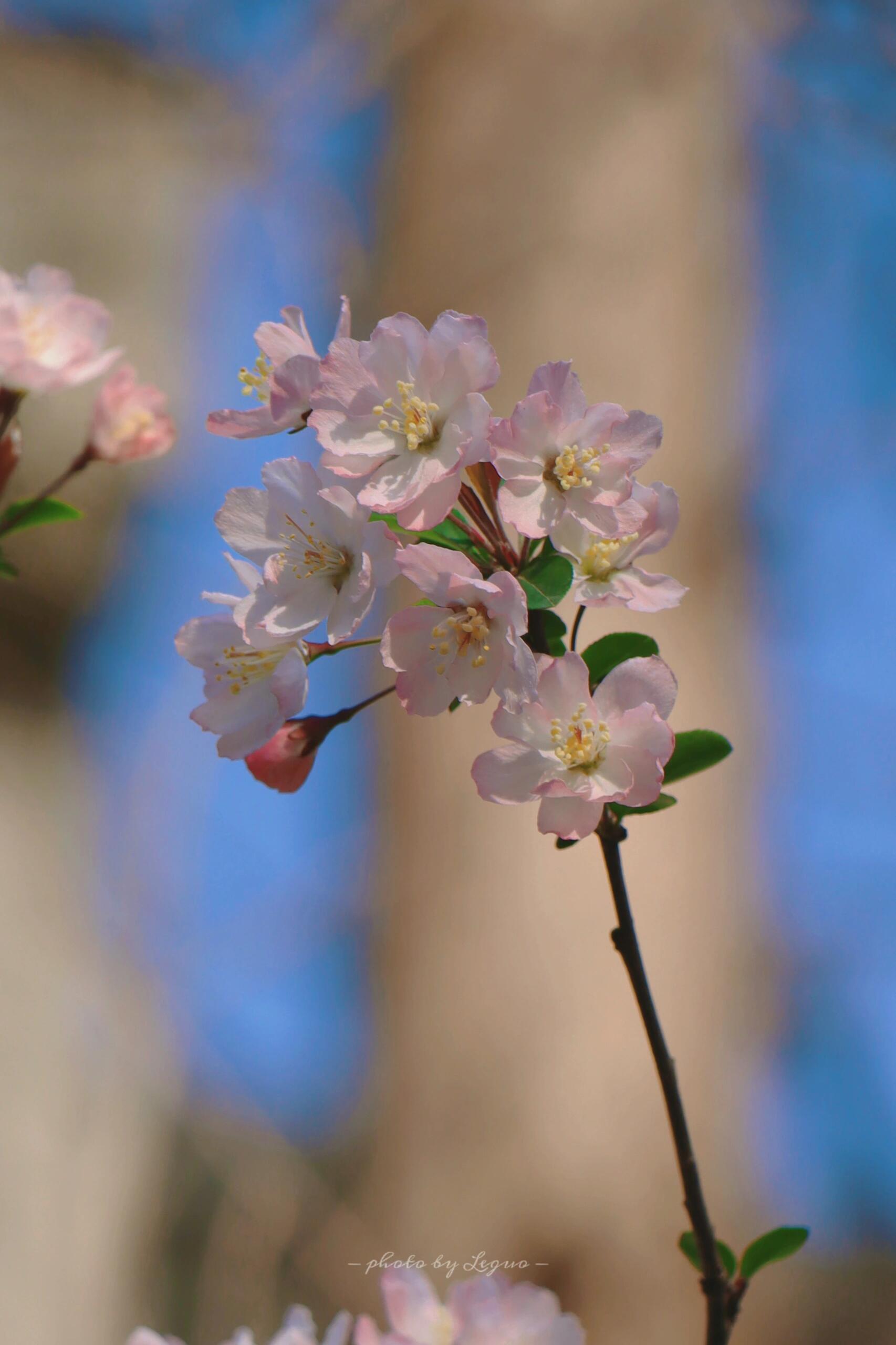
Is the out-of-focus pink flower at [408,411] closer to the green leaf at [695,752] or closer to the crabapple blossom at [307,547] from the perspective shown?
the crabapple blossom at [307,547]

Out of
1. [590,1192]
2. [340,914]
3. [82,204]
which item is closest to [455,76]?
[82,204]

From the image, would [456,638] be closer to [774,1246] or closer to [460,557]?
[460,557]

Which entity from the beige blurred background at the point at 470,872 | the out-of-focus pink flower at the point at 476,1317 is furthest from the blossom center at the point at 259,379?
the beige blurred background at the point at 470,872

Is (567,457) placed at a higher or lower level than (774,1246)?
higher

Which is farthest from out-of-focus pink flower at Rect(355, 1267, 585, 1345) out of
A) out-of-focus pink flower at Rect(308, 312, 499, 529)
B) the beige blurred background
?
the beige blurred background

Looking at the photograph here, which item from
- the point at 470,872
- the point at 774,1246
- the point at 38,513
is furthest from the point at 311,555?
the point at 470,872

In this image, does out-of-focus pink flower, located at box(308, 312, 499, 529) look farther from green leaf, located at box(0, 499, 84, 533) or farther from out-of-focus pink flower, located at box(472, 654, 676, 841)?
green leaf, located at box(0, 499, 84, 533)
